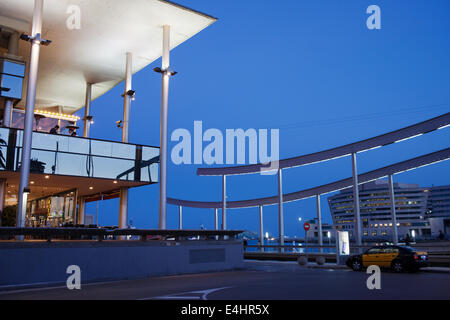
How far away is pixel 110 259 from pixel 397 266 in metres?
12.7

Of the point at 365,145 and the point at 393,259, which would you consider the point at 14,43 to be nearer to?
the point at 365,145

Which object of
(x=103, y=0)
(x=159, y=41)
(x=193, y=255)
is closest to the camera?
(x=193, y=255)

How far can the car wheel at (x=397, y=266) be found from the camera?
19.1 metres

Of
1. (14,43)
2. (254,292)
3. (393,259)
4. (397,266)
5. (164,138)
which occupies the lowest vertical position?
(254,292)

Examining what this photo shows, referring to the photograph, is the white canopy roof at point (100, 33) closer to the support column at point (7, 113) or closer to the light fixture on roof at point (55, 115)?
the light fixture on roof at point (55, 115)

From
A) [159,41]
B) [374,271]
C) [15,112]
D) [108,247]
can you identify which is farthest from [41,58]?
[374,271]

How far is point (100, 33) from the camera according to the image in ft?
91.4

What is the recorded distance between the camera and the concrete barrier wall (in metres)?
14.1

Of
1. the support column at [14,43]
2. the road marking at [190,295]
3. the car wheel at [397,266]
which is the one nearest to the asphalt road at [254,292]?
the road marking at [190,295]

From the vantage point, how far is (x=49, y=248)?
49.2 ft

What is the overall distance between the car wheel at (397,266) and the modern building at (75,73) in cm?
1346

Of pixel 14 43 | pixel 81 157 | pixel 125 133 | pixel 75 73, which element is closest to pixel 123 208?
pixel 125 133
